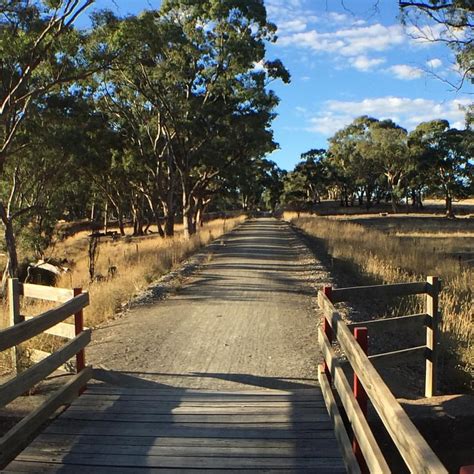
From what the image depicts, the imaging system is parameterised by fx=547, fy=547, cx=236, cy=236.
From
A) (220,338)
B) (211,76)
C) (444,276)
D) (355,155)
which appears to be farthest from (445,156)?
(220,338)

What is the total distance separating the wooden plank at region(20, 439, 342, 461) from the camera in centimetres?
422

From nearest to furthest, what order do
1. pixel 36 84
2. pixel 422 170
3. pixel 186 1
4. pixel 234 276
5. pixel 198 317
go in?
pixel 198 317 < pixel 234 276 < pixel 36 84 < pixel 186 1 < pixel 422 170

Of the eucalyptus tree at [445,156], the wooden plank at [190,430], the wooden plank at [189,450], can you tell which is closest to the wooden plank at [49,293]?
the wooden plank at [190,430]

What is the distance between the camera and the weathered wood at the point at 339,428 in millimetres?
3766

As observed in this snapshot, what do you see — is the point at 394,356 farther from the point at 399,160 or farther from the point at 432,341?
the point at 399,160

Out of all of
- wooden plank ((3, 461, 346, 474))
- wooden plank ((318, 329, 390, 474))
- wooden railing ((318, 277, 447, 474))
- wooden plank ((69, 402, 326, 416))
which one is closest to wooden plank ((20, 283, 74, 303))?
wooden plank ((69, 402, 326, 416))

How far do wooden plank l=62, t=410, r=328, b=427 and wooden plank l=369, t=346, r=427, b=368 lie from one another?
1.08 meters

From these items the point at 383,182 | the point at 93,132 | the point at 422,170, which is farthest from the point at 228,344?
the point at 383,182

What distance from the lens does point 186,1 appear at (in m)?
24.8

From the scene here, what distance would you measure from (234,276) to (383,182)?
74476mm

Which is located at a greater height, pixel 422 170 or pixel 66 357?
pixel 422 170

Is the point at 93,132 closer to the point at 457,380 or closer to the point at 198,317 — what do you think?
the point at 198,317

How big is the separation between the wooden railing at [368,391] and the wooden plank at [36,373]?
2482mm

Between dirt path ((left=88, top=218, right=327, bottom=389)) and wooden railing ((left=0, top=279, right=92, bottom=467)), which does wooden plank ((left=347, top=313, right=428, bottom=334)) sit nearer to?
dirt path ((left=88, top=218, right=327, bottom=389))
